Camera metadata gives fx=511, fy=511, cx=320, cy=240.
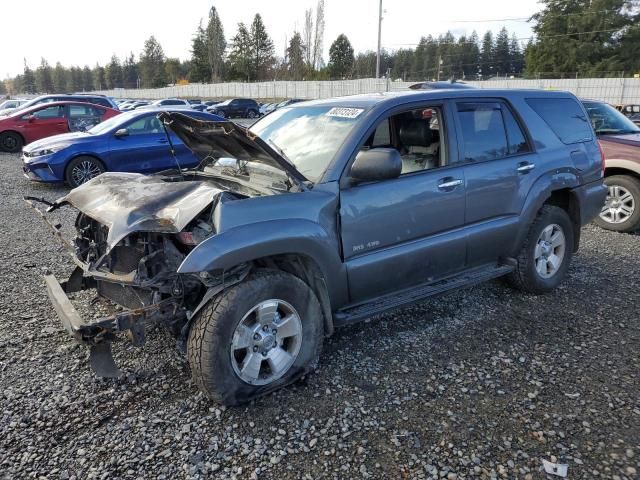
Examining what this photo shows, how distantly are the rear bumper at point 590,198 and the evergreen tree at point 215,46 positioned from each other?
8248 centimetres

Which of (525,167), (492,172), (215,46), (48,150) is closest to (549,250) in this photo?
(525,167)

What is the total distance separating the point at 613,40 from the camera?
188 ft

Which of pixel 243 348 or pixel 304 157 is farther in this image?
pixel 304 157

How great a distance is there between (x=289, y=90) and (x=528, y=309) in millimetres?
56970

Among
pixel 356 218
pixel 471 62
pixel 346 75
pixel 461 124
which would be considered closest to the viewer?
pixel 356 218

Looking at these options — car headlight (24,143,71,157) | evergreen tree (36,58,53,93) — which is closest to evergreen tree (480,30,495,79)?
car headlight (24,143,71,157)

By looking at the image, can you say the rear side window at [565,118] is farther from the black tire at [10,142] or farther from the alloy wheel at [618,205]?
the black tire at [10,142]

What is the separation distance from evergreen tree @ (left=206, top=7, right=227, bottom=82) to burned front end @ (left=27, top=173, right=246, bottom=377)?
83547 millimetres

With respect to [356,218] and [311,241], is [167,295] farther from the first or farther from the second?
[356,218]

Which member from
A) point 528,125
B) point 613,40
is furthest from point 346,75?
point 528,125

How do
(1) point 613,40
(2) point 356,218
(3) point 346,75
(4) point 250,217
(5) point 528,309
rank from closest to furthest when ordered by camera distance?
(4) point 250,217 < (2) point 356,218 < (5) point 528,309 < (1) point 613,40 < (3) point 346,75

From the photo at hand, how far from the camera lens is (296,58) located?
247 feet

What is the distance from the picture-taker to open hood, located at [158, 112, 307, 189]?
3.21 meters

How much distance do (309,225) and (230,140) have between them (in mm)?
792
